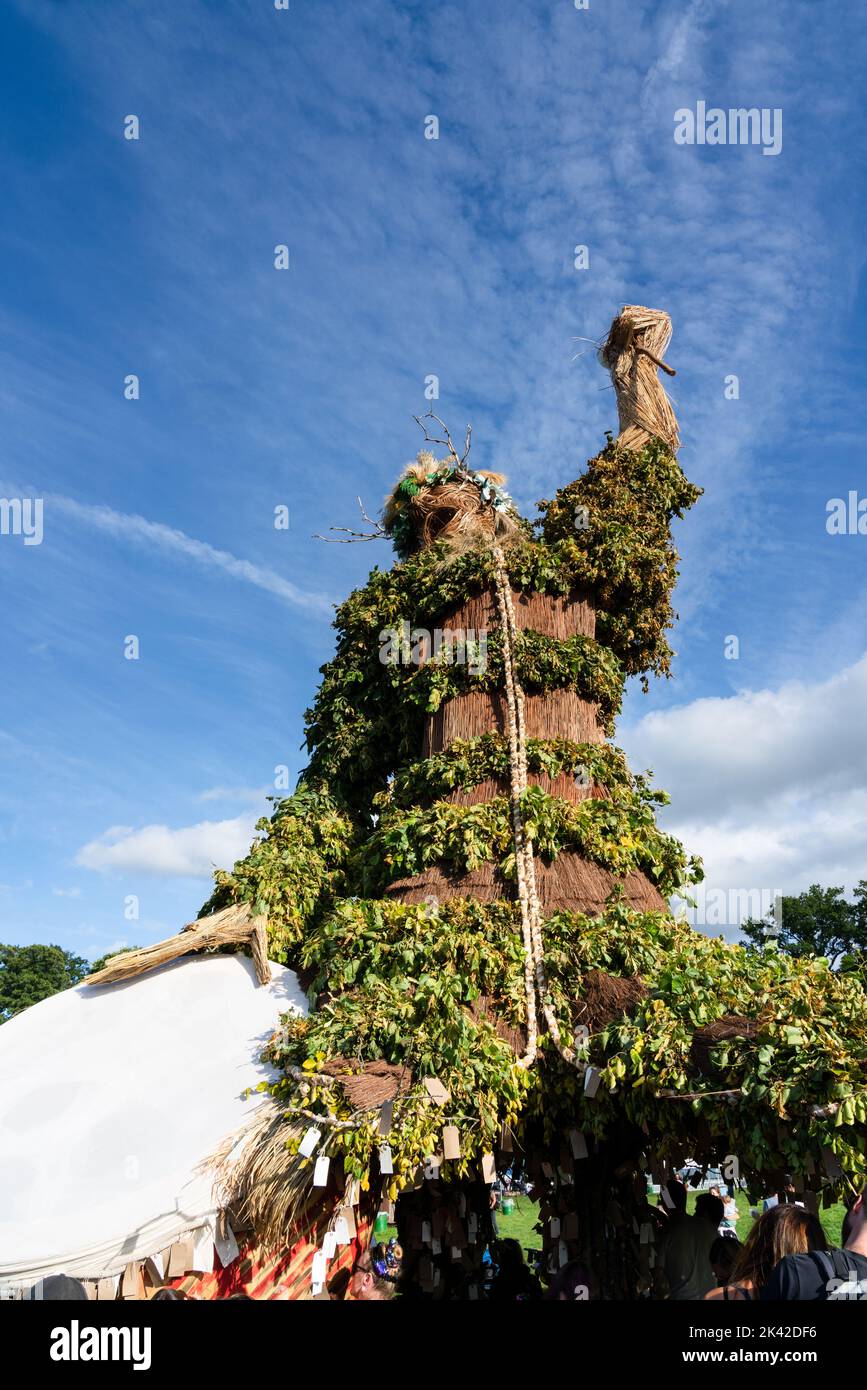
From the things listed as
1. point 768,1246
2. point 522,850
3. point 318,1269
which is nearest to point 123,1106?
point 318,1269

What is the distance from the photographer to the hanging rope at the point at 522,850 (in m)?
6.08

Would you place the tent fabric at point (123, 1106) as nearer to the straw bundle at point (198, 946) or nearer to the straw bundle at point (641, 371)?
the straw bundle at point (198, 946)

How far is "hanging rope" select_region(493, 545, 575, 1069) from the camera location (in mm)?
6082

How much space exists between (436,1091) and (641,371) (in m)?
8.49

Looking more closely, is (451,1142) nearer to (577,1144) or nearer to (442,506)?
(577,1144)

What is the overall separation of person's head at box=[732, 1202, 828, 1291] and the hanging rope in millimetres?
2559

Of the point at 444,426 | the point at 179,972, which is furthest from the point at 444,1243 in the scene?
the point at 444,426

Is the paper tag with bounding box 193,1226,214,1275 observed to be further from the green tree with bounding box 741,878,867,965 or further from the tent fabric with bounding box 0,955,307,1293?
the green tree with bounding box 741,878,867,965

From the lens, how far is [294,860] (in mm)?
8273

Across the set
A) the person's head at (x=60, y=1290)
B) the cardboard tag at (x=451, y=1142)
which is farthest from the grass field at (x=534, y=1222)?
the person's head at (x=60, y=1290)

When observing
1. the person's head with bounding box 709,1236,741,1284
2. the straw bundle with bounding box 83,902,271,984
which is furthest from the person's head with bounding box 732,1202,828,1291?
the straw bundle with bounding box 83,902,271,984
